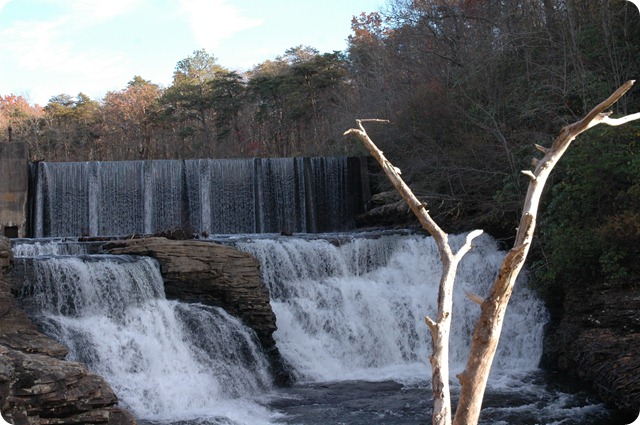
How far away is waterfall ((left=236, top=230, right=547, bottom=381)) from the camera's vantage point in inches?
480

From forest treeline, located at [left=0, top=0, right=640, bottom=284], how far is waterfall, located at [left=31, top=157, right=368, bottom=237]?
173 centimetres

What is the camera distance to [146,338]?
10211mm

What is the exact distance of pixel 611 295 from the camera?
427 inches

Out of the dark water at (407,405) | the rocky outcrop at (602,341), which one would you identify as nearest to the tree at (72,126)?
the dark water at (407,405)

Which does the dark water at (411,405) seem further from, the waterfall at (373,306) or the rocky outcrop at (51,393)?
the rocky outcrop at (51,393)

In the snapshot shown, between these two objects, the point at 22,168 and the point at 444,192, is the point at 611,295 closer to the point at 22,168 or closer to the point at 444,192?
the point at 444,192

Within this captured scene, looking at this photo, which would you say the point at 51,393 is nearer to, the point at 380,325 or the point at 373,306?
the point at 380,325

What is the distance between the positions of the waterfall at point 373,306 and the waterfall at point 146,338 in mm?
1275

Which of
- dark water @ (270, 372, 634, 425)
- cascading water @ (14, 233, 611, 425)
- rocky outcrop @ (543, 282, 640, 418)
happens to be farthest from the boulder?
rocky outcrop @ (543, 282, 640, 418)

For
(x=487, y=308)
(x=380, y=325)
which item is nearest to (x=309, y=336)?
(x=380, y=325)

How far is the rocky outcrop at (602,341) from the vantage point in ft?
31.2

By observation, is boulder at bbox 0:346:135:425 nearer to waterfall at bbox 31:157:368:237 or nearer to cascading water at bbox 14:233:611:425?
cascading water at bbox 14:233:611:425

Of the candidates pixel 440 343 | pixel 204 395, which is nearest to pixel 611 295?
pixel 204 395

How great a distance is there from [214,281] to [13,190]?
8.23m
